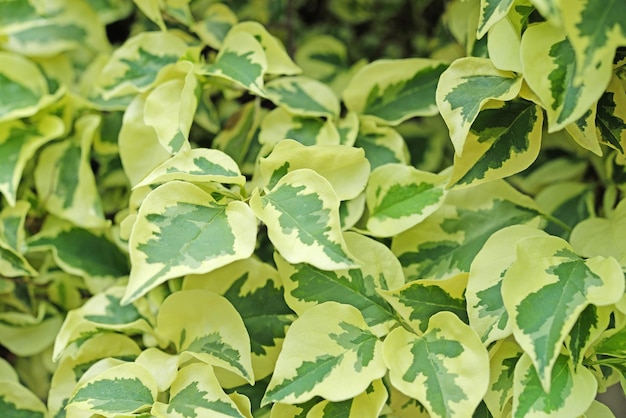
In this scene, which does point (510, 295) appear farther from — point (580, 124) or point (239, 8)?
point (239, 8)

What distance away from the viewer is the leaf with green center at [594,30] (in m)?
0.44

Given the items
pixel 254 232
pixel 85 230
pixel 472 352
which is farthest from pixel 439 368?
pixel 85 230

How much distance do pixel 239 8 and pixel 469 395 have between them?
24.2 inches

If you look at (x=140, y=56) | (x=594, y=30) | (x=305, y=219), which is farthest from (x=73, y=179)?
(x=594, y=30)

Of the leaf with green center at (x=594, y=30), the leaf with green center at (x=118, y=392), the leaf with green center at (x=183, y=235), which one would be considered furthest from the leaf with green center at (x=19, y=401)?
the leaf with green center at (x=594, y=30)

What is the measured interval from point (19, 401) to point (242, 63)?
415 mm

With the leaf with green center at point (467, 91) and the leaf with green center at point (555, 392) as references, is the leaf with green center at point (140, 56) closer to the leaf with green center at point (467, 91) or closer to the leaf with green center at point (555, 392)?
the leaf with green center at point (467, 91)

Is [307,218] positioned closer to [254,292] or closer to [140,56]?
[254,292]

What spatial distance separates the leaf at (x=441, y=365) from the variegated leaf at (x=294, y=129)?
25 centimetres

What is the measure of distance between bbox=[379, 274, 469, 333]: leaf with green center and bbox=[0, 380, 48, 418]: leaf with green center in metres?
0.39

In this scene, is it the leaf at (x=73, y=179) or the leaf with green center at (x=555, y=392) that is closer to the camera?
the leaf with green center at (x=555, y=392)

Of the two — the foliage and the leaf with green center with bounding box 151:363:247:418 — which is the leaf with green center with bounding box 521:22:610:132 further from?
the leaf with green center with bounding box 151:363:247:418

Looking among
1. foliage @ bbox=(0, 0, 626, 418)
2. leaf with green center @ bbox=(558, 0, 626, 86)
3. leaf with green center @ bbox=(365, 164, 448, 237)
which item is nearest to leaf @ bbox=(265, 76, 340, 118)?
foliage @ bbox=(0, 0, 626, 418)

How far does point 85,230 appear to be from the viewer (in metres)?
0.79
